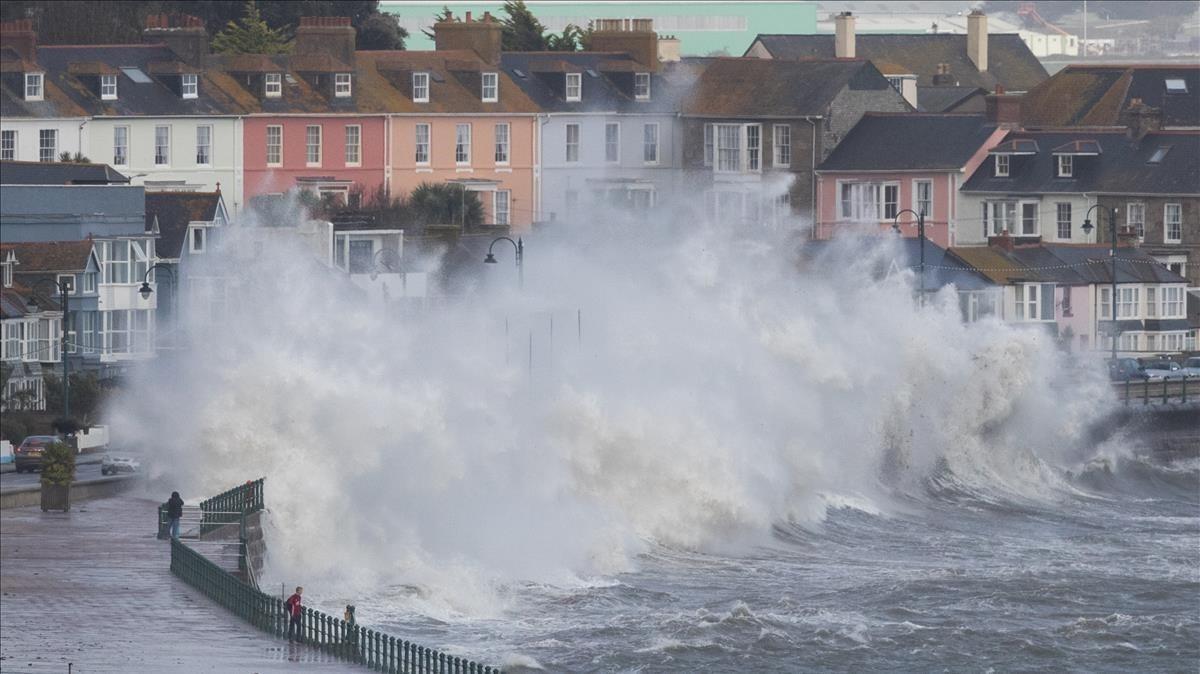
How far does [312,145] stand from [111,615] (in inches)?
2045

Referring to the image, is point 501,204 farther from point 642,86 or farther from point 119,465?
point 119,465

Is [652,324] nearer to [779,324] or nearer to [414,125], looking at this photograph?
[779,324]

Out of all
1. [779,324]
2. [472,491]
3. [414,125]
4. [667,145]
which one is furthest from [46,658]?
[667,145]

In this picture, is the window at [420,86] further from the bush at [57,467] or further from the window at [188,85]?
the bush at [57,467]

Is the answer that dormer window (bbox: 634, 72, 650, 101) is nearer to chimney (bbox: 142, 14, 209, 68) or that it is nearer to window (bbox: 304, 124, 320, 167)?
window (bbox: 304, 124, 320, 167)

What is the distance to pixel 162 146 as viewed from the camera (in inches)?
3339

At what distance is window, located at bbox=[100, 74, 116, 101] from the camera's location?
83.6 m

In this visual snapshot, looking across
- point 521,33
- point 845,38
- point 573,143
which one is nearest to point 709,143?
point 573,143

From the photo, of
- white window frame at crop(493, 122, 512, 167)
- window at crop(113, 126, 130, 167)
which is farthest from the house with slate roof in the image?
window at crop(113, 126, 130, 167)

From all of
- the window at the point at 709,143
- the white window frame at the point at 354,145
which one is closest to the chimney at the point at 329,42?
the white window frame at the point at 354,145

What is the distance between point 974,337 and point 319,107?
24.1 m

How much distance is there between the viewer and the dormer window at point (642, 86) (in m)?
95.7

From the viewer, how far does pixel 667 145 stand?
95.8 m

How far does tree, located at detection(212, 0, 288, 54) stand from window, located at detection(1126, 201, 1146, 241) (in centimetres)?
2884
